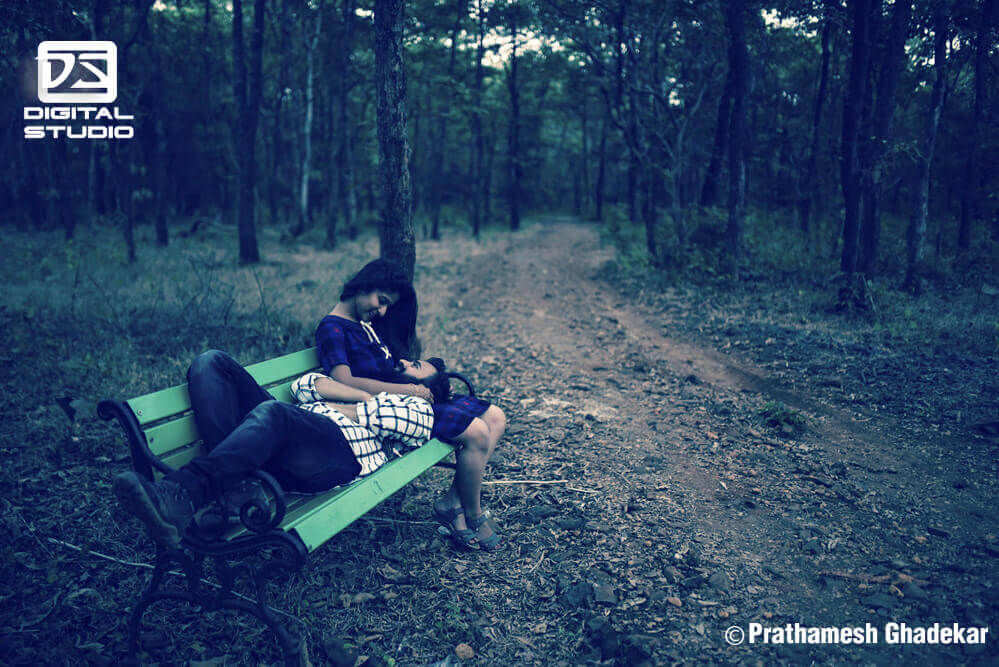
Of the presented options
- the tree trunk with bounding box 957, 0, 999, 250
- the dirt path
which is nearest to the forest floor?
the dirt path

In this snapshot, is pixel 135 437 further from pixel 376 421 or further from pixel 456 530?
pixel 456 530

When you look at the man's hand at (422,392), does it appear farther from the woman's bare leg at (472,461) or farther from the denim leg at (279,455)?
the denim leg at (279,455)

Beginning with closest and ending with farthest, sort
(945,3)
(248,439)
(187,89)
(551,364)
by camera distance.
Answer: (248,439) → (551,364) → (945,3) → (187,89)

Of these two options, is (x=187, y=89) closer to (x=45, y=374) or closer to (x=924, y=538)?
(x=45, y=374)

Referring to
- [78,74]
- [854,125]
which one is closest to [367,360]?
[854,125]

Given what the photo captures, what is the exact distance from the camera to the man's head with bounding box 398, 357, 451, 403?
12.8ft

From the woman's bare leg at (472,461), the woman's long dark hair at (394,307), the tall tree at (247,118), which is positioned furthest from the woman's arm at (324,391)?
the tall tree at (247,118)

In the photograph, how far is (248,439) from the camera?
2729mm

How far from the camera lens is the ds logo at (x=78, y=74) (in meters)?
10.8

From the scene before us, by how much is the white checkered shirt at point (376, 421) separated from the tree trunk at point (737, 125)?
32.5 ft

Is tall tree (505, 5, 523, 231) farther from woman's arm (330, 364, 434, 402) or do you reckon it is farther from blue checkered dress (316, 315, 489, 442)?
woman's arm (330, 364, 434, 402)

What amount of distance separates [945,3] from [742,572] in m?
12.6

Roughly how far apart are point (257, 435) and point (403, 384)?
115 centimetres

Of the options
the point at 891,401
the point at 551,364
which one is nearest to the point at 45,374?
the point at 551,364
